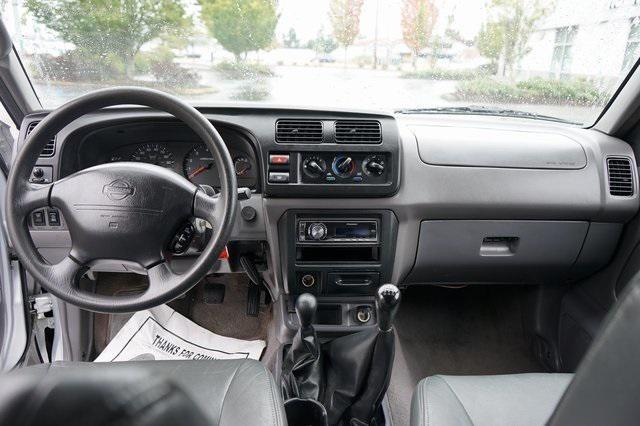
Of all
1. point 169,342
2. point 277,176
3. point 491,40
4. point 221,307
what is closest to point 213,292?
point 221,307

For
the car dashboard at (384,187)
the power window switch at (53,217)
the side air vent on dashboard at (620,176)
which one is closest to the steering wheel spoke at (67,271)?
the car dashboard at (384,187)

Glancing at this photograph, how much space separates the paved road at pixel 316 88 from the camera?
177 centimetres

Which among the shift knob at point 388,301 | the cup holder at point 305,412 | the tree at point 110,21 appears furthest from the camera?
the tree at point 110,21

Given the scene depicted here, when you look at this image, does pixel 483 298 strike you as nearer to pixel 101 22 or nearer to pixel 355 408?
pixel 355 408

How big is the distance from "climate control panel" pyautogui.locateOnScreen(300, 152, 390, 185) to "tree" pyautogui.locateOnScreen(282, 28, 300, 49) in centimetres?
41

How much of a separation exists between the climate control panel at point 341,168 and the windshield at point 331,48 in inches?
7.9

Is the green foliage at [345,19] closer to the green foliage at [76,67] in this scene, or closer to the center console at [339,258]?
the center console at [339,258]

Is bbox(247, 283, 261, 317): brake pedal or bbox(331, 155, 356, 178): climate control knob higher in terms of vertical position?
bbox(331, 155, 356, 178): climate control knob

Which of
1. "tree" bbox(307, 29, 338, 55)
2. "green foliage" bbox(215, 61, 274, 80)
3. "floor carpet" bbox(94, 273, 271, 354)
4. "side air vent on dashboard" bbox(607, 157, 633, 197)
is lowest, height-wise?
"floor carpet" bbox(94, 273, 271, 354)

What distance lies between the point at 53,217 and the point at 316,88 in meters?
1.05

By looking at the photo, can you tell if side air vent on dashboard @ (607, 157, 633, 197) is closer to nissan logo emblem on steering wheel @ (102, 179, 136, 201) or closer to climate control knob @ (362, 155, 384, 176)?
climate control knob @ (362, 155, 384, 176)

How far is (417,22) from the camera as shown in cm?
170

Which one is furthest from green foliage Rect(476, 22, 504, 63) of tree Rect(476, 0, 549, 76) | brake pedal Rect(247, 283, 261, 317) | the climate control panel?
brake pedal Rect(247, 283, 261, 317)

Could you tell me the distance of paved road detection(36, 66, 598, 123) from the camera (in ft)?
5.82
